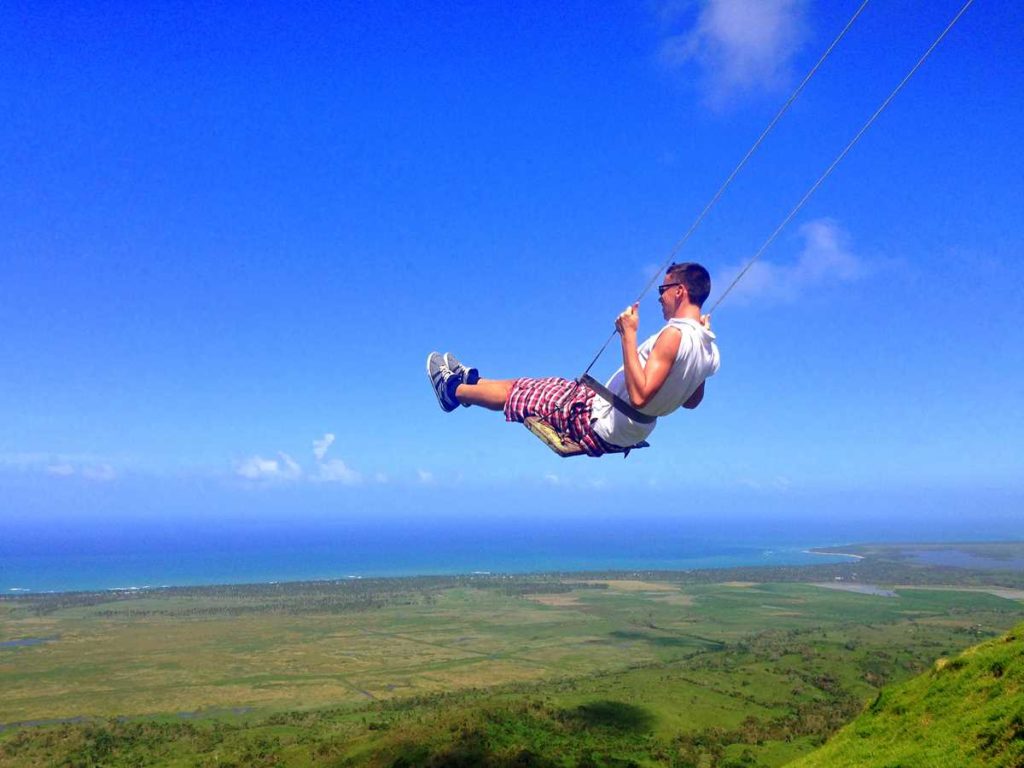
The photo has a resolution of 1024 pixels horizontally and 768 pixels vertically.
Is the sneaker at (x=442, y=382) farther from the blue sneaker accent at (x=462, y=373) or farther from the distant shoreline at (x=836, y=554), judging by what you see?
the distant shoreline at (x=836, y=554)

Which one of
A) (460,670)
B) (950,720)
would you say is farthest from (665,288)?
(460,670)

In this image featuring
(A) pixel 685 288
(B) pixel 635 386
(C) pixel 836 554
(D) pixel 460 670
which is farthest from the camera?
(C) pixel 836 554

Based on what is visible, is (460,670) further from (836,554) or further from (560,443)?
(836,554)

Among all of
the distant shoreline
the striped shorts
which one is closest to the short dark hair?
the striped shorts

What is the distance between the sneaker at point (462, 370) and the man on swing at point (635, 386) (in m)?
0.19

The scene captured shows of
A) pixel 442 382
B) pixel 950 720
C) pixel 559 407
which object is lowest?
pixel 950 720

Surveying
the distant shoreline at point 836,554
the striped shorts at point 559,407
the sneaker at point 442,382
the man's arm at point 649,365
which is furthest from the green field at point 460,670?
the distant shoreline at point 836,554

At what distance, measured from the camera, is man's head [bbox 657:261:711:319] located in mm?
6027

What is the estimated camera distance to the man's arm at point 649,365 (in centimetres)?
537

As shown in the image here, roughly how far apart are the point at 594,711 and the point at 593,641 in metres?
33.4

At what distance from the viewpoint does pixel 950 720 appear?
1325 cm

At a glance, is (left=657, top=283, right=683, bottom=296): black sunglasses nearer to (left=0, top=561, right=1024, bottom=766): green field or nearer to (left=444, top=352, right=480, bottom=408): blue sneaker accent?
(left=444, top=352, right=480, bottom=408): blue sneaker accent

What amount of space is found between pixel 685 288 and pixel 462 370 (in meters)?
2.97

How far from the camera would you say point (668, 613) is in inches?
3354
